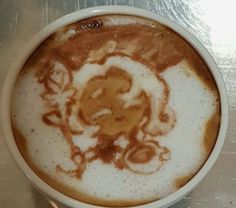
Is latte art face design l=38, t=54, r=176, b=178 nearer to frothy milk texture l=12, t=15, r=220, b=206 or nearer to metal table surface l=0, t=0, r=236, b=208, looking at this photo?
frothy milk texture l=12, t=15, r=220, b=206

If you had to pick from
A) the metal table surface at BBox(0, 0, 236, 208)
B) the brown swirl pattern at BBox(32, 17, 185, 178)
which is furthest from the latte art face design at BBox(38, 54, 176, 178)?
the metal table surface at BBox(0, 0, 236, 208)

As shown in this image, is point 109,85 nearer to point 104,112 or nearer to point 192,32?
point 104,112

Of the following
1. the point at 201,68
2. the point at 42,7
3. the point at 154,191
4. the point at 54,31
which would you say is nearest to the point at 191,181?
the point at 154,191

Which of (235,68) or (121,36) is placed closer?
(121,36)

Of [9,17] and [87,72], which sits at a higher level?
[9,17]

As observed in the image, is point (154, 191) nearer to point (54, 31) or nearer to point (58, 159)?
point (58, 159)

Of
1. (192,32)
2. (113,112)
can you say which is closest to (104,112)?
(113,112)
